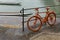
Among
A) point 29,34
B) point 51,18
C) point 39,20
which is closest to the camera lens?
point 29,34

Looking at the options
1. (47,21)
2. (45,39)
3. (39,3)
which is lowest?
(45,39)

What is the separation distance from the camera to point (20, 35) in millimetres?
7953

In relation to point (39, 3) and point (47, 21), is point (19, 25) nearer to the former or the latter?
point (47, 21)

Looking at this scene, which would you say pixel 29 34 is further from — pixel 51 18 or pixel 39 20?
pixel 51 18

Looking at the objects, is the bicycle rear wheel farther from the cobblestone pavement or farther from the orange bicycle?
the cobblestone pavement

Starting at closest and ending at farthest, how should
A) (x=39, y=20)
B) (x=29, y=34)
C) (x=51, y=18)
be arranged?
(x=29, y=34) < (x=39, y=20) < (x=51, y=18)

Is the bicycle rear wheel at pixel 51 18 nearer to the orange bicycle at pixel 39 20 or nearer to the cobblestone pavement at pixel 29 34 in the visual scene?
the orange bicycle at pixel 39 20

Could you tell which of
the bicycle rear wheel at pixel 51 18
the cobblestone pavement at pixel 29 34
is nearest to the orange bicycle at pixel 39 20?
the bicycle rear wheel at pixel 51 18

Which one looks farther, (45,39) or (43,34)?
(43,34)

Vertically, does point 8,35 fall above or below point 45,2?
below

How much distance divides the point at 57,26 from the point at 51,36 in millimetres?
1768

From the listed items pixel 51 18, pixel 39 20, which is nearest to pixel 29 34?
pixel 39 20

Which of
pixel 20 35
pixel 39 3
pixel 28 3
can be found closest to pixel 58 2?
pixel 39 3

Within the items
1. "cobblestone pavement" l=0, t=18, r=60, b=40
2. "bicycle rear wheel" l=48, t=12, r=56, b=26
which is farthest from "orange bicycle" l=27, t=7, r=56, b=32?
"cobblestone pavement" l=0, t=18, r=60, b=40
